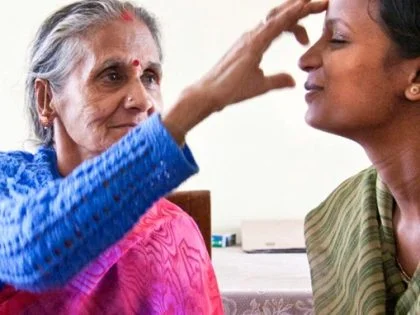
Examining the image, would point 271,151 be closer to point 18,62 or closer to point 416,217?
A: point 18,62

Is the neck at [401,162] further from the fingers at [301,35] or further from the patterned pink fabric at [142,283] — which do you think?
the patterned pink fabric at [142,283]

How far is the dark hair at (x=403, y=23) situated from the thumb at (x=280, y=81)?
0.17 m

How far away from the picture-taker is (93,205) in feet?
2.69

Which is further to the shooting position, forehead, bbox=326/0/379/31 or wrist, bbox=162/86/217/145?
forehead, bbox=326/0/379/31

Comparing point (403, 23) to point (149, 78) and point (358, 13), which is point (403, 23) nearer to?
point (358, 13)

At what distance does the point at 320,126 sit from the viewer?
3.33 feet

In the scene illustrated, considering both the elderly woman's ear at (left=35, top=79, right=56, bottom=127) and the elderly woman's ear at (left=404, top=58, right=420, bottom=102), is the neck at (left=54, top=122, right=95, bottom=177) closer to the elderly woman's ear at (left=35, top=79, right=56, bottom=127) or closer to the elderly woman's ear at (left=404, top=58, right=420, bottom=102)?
the elderly woman's ear at (left=35, top=79, right=56, bottom=127)

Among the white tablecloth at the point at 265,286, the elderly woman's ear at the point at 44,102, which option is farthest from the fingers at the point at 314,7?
the white tablecloth at the point at 265,286

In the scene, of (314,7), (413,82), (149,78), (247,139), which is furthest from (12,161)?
(247,139)

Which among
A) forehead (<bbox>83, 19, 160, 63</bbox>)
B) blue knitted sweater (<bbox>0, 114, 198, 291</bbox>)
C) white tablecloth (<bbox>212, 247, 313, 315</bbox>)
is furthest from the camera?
white tablecloth (<bbox>212, 247, 313, 315</bbox>)

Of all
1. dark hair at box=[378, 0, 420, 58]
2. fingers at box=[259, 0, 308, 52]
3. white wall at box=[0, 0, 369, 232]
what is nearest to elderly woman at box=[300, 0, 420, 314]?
dark hair at box=[378, 0, 420, 58]

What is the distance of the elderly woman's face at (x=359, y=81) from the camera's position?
999 millimetres

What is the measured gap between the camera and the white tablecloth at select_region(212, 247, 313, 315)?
158cm

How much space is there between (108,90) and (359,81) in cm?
42
